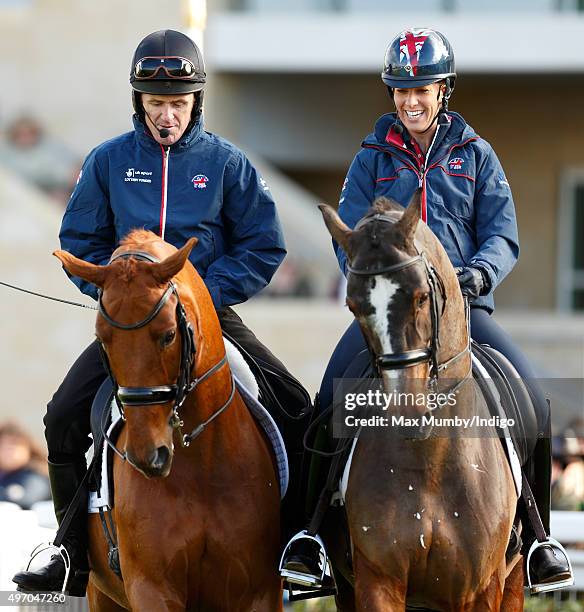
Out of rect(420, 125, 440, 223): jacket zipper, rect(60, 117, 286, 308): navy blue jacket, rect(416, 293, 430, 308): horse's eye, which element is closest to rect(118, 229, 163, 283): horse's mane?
rect(60, 117, 286, 308): navy blue jacket

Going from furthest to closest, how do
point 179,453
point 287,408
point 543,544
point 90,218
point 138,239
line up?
1. point 287,408
2. point 90,218
3. point 543,544
4. point 179,453
5. point 138,239

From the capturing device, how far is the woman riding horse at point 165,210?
6254 mm

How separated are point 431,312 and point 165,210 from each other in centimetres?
166

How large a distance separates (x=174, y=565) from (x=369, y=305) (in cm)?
145

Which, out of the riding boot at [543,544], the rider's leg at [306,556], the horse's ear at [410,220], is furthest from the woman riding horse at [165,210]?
the horse's ear at [410,220]

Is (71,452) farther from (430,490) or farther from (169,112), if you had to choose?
(430,490)

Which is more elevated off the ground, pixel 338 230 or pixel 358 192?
pixel 358 192

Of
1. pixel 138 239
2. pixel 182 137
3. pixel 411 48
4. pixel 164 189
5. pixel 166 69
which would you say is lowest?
pixel 138 239

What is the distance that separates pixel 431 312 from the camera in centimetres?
514

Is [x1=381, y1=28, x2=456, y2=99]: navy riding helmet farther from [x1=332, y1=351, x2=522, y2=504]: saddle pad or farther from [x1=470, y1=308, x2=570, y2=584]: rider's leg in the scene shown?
[x1=332, y1=351, x2=522, y2=504]: saddle pad

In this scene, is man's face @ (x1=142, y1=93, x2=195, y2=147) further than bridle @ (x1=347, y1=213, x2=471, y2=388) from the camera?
Yes

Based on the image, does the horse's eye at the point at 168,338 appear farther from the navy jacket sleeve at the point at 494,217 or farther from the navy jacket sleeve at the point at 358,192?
the navy jacket sleeve at the point at 494,217

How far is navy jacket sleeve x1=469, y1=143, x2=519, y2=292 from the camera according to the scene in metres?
6.07

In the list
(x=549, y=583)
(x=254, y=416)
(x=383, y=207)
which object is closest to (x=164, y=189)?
(x=254, y=416)
